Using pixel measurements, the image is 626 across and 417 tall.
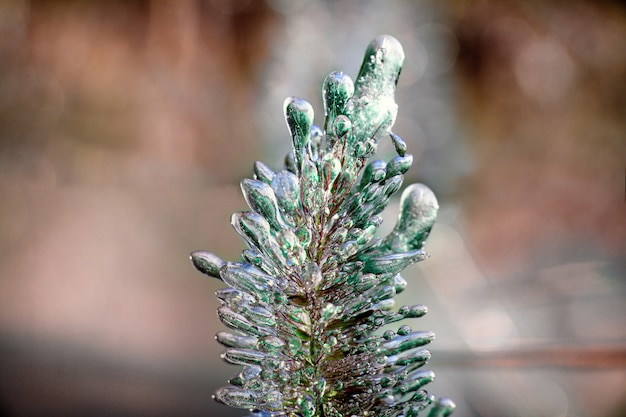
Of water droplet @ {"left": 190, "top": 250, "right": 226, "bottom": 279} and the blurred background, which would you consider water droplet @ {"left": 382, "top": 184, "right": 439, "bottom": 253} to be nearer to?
water droplet @ {"left": 190, "top": 250, "right": 226, "bottom": 279}

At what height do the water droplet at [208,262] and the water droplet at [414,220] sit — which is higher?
the water droplet at [414,220]

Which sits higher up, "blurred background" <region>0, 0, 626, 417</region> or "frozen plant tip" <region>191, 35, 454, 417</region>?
"blurred background" <region>0, 0, 626, 417</region>

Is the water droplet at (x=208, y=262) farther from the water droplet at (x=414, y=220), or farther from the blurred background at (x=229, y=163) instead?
the blurred background at (x=229, y=163)

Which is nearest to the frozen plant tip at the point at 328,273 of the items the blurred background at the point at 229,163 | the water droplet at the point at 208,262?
the water droplet at the point at 208,262

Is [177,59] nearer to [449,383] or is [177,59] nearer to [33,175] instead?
[33,175]

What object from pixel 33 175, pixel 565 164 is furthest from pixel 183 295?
pixel 565 164

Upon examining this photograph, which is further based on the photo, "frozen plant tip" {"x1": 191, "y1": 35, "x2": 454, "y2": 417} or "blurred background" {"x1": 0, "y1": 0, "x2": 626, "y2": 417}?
"blurred background" {"x1": 0, "y1": 0, "x2": 626, "y2": 417}

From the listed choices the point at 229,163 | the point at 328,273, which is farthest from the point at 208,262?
the point at 229,163

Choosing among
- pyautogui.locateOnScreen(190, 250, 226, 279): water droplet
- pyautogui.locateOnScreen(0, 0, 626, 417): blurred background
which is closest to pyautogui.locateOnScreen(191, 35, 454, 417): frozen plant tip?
pyautogui.locateOnScreen(190, 250, 226, 279): water droplet
